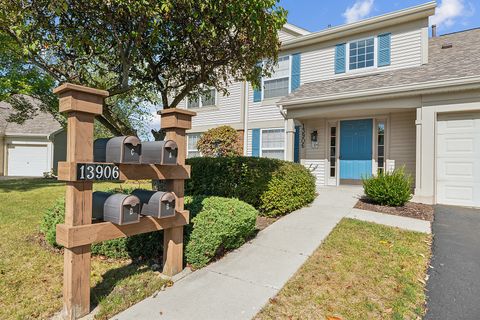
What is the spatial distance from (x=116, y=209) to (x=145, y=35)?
114 inches

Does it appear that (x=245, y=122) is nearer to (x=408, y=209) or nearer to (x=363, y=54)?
(x=363, y=54)

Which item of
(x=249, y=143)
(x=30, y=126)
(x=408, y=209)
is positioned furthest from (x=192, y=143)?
(x=30, y=126)

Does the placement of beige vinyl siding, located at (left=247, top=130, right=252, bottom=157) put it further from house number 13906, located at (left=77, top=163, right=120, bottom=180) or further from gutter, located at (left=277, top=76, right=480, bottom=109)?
house number 13906, located at (left=77, top=163, right=120, bottom=180)

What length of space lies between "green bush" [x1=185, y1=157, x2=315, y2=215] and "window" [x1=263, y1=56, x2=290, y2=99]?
18.2ft

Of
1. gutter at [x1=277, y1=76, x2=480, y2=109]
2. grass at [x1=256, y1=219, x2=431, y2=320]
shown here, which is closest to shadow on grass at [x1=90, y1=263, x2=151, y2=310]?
grass at [x1=256, y1=219, x2=431, y2=320]

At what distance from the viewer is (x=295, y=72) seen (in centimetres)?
1170

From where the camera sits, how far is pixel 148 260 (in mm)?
3963

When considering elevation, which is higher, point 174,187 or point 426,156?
point 426,156

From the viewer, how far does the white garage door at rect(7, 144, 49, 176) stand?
20188 millimetres

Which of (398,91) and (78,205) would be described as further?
(398,91)

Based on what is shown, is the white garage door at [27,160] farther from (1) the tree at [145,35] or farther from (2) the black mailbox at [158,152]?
(2) the black mailbox at [158,152]

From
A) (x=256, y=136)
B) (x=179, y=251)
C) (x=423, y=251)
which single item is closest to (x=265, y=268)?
(x=179, y=251)

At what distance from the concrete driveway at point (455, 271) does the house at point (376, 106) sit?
2255 mm

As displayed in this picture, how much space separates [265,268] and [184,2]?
3.55 meters
